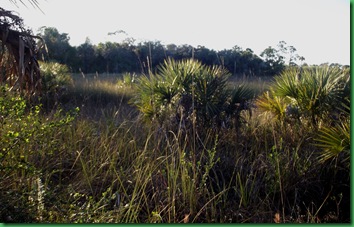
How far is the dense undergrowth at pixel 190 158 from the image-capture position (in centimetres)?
466

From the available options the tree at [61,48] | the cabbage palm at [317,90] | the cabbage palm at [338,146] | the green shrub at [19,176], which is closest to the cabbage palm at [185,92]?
the cabbage palm at [317,90]

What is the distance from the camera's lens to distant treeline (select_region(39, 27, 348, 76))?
1602 centimetres

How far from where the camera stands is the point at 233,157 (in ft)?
23.4

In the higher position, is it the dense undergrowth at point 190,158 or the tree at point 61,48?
the tree at point 61,48

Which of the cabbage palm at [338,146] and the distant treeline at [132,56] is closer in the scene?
the cabbage palm at [338,146]

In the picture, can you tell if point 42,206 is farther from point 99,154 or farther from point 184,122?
point 184,122

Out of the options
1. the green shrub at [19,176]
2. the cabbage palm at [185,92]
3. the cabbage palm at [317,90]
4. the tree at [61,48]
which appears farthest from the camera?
the tree at [61,48]

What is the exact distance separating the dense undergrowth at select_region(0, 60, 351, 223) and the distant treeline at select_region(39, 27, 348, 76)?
5.75 metres

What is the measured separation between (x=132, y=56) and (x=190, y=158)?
19.2 m

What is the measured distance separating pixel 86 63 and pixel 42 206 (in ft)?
77.7

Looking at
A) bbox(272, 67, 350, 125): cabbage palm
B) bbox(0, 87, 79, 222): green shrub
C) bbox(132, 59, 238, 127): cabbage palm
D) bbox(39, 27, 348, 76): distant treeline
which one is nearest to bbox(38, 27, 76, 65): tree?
bbox(39, 27, 348, 76): distant treeline

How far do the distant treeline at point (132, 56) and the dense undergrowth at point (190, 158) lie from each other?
5.75 metres

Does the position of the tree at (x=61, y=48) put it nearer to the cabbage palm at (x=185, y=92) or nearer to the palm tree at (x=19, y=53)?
the cabbage palm at (x=185, y=92)

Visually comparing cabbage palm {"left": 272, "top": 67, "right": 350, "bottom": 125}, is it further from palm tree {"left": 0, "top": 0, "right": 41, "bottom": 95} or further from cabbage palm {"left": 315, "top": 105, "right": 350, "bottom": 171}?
palm tree {"left": 0, "top": 0, "right": 41, "bottom": 95}
